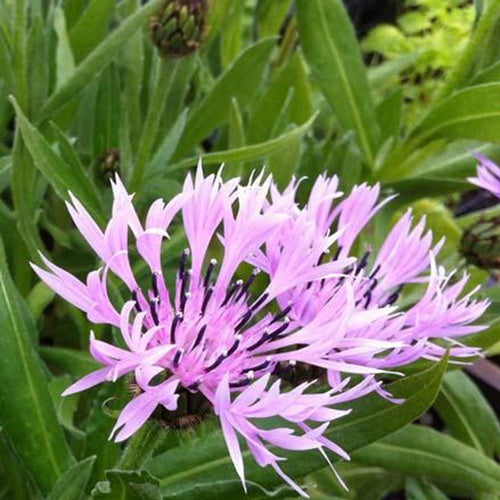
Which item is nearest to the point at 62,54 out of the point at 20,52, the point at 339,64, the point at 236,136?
the point at 20,52

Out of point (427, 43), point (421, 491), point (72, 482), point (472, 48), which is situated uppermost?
point (472, 48)

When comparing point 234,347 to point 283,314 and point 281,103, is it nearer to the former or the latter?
point 283,314

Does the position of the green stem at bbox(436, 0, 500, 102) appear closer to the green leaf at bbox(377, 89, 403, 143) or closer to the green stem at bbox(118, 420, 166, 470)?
the green leaf at bbox(377, 89, 403, 143)

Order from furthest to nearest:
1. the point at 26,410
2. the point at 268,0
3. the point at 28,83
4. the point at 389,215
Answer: the point at 268,0, the point at 389,215, the point at 28,83, the point at 26,410

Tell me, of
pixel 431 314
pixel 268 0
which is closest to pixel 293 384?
pixel 431 314

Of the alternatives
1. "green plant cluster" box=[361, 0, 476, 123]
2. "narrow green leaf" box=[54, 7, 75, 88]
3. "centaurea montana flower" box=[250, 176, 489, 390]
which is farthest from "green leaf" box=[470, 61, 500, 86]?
"green plant cluster" box=[361, 0, 476, 123]

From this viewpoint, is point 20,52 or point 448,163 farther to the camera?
point 448,163

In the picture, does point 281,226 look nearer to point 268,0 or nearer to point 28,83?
point 28,83
